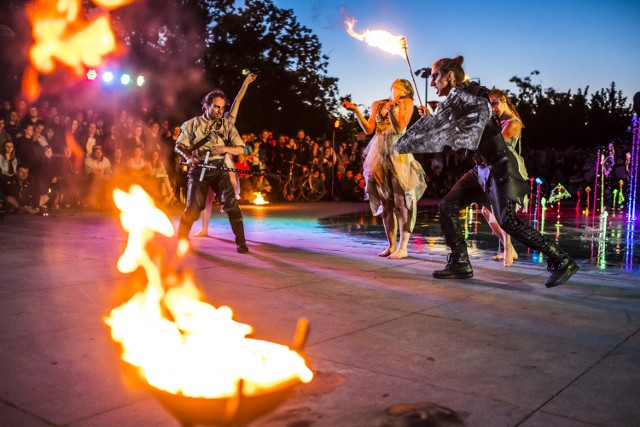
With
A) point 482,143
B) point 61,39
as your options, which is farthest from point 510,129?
point 61,39

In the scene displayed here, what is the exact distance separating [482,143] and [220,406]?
3580mm

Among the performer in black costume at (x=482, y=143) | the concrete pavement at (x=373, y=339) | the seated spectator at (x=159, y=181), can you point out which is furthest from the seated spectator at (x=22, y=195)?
the performer in black costume at (x=482, y=143)

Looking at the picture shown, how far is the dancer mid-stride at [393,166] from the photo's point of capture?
22.8 feet

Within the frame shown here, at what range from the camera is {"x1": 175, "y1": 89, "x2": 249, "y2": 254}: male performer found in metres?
7.69

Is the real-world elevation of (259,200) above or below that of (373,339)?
above

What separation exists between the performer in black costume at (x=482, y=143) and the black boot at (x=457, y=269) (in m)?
0.62

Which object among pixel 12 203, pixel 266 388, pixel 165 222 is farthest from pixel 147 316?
pixel 12 203

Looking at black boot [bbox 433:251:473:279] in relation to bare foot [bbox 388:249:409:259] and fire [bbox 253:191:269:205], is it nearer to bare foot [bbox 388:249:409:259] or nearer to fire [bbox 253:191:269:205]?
bare foot [bbox 388:249:409:259]

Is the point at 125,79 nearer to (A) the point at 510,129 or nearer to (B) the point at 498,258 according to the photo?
(B) the point at 498,258

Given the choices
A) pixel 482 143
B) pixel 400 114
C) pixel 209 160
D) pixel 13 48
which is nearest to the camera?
pixel 482 143

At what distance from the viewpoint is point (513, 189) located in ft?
17.4

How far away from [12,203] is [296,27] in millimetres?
18858

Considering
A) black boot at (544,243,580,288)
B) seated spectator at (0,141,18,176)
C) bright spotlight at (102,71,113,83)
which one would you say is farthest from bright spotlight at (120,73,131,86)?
black boot at (544,243,580,288)

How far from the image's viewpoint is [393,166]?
7.07m
